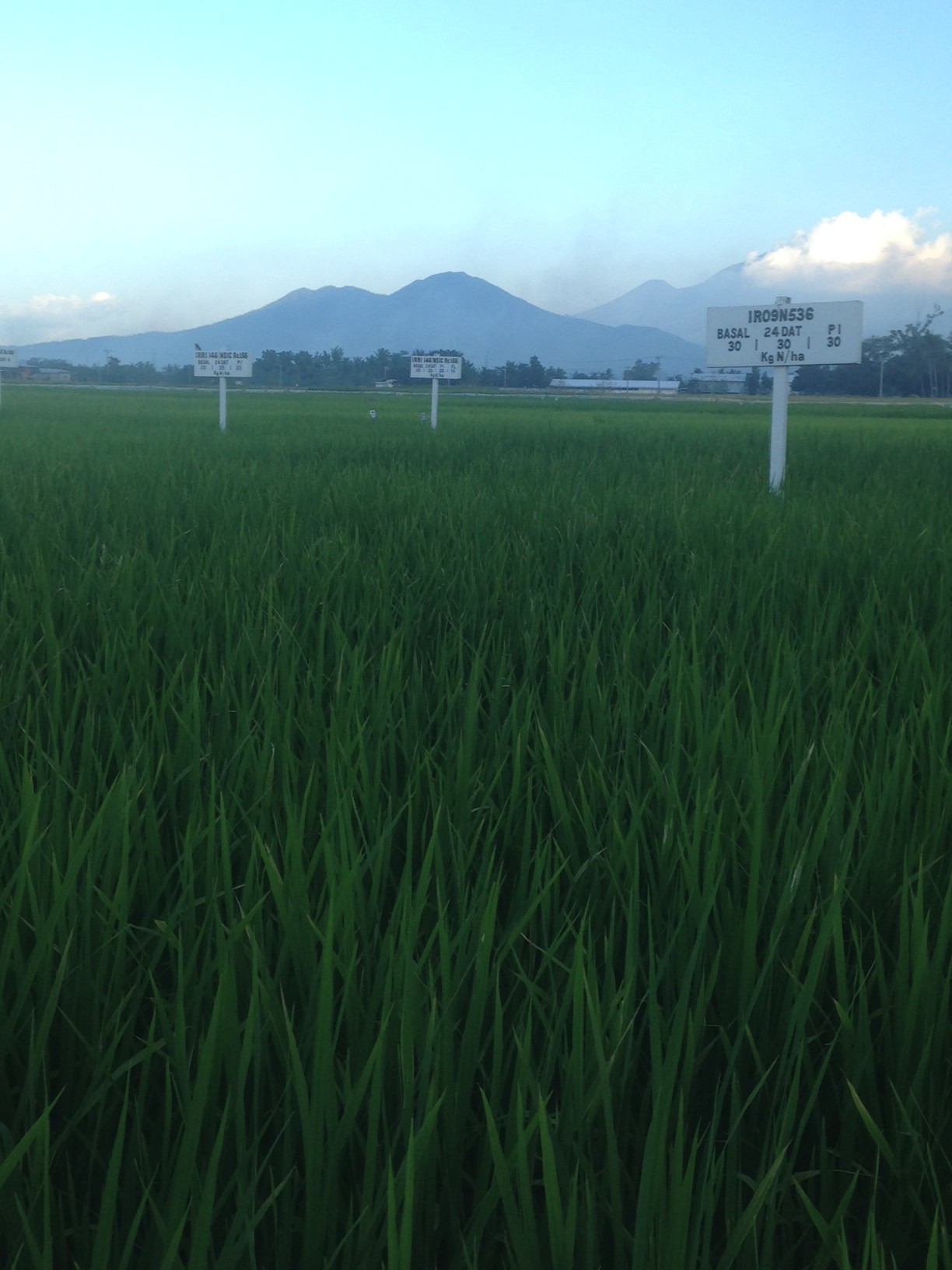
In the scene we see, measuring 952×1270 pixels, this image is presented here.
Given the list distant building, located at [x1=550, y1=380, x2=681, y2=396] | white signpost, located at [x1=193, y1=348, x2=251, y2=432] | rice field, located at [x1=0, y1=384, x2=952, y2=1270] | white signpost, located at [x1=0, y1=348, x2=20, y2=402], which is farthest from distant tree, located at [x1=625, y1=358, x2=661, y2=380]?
rice field, located at [x1=0, y1=384, x2=952, y2=1270]

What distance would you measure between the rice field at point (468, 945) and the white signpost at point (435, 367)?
464 inches

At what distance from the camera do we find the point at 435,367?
546 inches

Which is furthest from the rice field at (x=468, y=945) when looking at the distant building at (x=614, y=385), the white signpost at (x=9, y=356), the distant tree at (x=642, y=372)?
the distant tree at (x=642, y=372)

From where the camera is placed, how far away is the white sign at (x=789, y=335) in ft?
19.3

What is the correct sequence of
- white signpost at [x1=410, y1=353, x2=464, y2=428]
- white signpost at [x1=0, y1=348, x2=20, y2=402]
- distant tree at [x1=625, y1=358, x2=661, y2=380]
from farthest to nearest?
distant tree at [x1=625, y1=358, x2=661, y2=380], white signpost at [x1=0, y1=348, x2=20, y2=402], white signpost at [x1=410, y1=353, x2=464, y2=428]

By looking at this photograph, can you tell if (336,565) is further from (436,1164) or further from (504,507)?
(436,1164)

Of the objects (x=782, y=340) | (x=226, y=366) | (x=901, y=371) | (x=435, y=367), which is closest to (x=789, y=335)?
(x=782, y=340)

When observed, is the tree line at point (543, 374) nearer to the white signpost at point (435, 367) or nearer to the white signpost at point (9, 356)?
the white signpost at point (9, 356)

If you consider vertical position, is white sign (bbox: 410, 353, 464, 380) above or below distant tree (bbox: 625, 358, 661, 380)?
below

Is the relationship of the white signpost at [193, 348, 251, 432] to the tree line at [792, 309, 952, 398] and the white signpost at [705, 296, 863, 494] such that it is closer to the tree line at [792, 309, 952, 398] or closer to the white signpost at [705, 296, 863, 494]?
the white signpost at [705, 296, 863, 494]

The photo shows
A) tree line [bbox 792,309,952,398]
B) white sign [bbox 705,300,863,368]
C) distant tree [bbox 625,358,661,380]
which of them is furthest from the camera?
distant tree [bbox 625,358,661,380]

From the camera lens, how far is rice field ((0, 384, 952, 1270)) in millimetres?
647

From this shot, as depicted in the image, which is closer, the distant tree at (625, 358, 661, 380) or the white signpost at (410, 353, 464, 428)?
the white signpost at (410, 353, 464, 428)

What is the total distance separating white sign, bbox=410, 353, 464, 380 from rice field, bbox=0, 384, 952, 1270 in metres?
11.8
